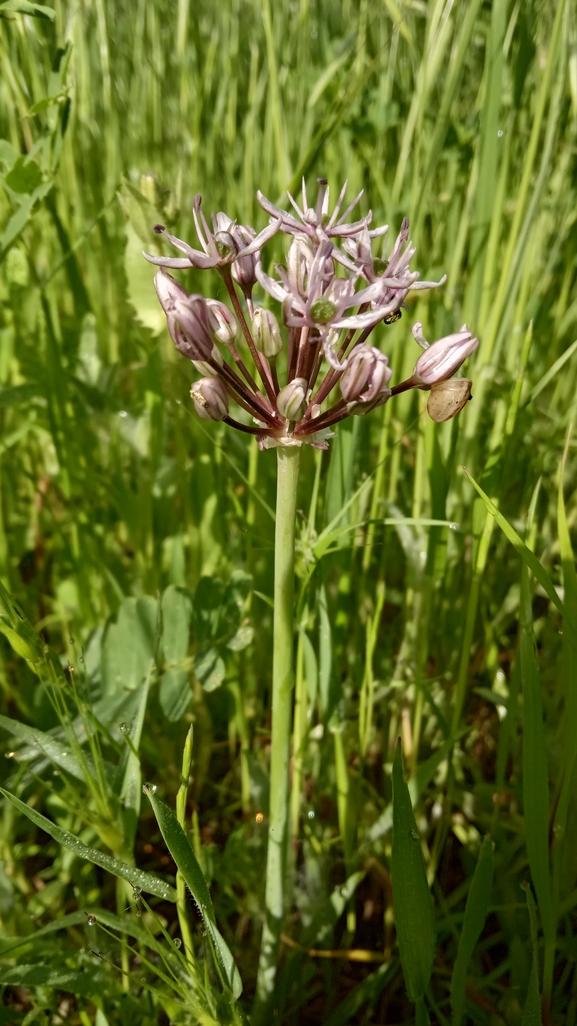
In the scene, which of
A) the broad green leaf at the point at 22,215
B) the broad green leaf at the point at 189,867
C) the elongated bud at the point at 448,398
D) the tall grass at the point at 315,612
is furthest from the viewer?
the broad green leaf at the point at 22,215

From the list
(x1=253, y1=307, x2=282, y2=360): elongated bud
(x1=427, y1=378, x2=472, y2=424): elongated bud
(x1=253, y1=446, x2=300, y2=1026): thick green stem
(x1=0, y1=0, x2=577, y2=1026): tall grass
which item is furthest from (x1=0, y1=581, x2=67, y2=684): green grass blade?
(x1=427, y1=378, x2=472, y2=424): elongated bud

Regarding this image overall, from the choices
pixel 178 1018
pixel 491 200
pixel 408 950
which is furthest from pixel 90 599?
pixel 491 200

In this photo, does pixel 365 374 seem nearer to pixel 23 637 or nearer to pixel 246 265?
pixel 246 265

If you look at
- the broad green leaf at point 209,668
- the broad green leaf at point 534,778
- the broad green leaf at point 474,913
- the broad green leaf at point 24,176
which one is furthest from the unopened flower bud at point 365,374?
the broad green leaf at point 24,176

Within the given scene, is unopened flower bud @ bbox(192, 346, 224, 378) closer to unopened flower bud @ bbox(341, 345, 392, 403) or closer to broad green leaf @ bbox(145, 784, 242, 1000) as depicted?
unopened flower bud @ bbox(341, 345, 392, 403)

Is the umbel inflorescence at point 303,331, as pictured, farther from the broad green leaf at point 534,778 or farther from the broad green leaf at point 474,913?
the broad green leaf at point 474,913

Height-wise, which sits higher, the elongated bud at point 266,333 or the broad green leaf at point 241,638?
the elongated bud at point 266,333

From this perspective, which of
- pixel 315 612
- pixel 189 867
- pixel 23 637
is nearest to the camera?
pixel 189 867

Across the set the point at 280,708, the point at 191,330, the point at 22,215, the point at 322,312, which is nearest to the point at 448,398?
the point at 322,312
